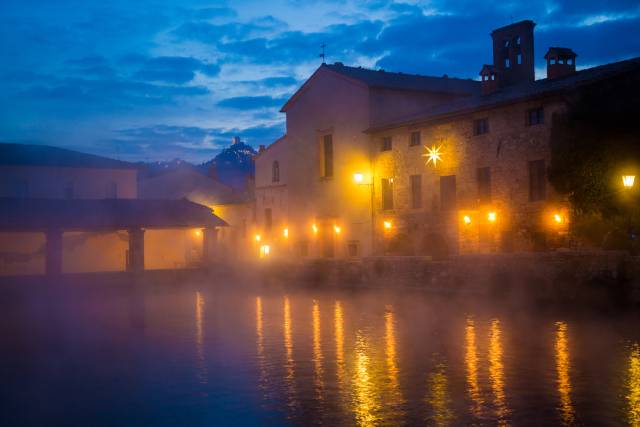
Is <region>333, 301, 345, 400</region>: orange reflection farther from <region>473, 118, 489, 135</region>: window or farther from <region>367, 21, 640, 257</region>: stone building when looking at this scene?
<region>473, 118, 489, 135</region>: window

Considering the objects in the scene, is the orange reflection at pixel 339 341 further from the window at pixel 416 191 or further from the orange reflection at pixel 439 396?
the window at pixel 416 191

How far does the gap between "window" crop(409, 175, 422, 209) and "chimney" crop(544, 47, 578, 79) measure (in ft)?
26.8

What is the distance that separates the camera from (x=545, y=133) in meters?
30.3

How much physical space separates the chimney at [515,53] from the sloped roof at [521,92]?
3379 millimetres

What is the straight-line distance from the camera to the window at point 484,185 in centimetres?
3325

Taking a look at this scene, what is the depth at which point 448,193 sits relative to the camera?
3553 centimetres

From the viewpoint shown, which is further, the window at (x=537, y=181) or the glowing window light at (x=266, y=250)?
the glowing window light at (x=266, y=250)

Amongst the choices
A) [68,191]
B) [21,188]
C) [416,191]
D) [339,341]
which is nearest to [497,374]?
[339,341]

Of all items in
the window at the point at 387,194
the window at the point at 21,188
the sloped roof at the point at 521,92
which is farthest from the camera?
the window at the point at 21,188

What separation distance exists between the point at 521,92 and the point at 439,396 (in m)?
25.0

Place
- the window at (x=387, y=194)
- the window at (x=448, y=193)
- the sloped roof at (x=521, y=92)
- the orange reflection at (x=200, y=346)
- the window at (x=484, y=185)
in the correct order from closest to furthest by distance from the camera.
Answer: the orange reflection at (x=200, y=346), the sloped roof at (x=521, y=92), the window at (x=484, y=185), the window at (x=448, y=193), the window at (x=387, y=194)

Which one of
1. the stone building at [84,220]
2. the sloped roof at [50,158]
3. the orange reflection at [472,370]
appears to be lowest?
the orange reflection at [472,370]

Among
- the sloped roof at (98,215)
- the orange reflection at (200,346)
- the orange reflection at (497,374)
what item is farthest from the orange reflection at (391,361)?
the sloped roof at (98,215)

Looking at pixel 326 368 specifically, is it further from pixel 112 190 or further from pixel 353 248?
pixel 112 190
